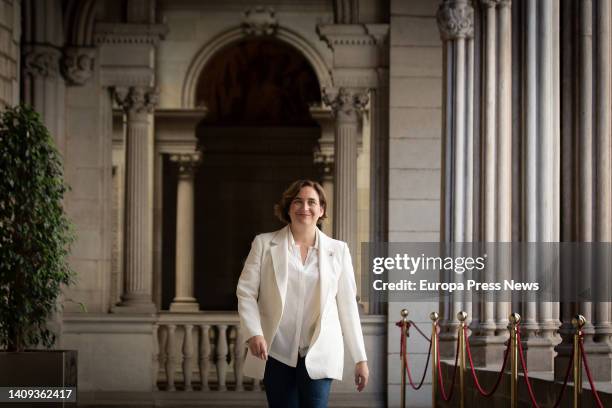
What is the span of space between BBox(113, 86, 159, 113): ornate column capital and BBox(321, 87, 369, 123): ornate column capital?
201cm

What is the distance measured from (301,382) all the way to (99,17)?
984 cm

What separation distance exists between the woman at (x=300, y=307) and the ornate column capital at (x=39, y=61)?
8746mm

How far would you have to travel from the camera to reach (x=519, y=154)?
32.6ft

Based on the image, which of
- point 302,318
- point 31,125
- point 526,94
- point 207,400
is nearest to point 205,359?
point 207,400

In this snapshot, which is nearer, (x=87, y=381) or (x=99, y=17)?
(x=87, y=381)

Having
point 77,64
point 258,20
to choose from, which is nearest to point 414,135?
point 77,64

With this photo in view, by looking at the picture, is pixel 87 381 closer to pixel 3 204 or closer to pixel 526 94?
pixel 3 204

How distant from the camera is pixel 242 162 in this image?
22.6 meters

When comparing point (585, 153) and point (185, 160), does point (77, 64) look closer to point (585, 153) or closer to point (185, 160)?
point (185, 160)

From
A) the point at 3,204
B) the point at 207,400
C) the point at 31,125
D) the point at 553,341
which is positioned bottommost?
the point at 207,400

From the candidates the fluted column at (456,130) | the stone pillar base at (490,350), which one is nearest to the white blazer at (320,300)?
the stone pillar base at (490,350)

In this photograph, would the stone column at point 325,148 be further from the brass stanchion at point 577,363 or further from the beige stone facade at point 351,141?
the brass stanchion at point 577,363

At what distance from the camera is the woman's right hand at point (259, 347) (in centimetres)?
472

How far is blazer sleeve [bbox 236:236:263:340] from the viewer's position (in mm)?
4859
